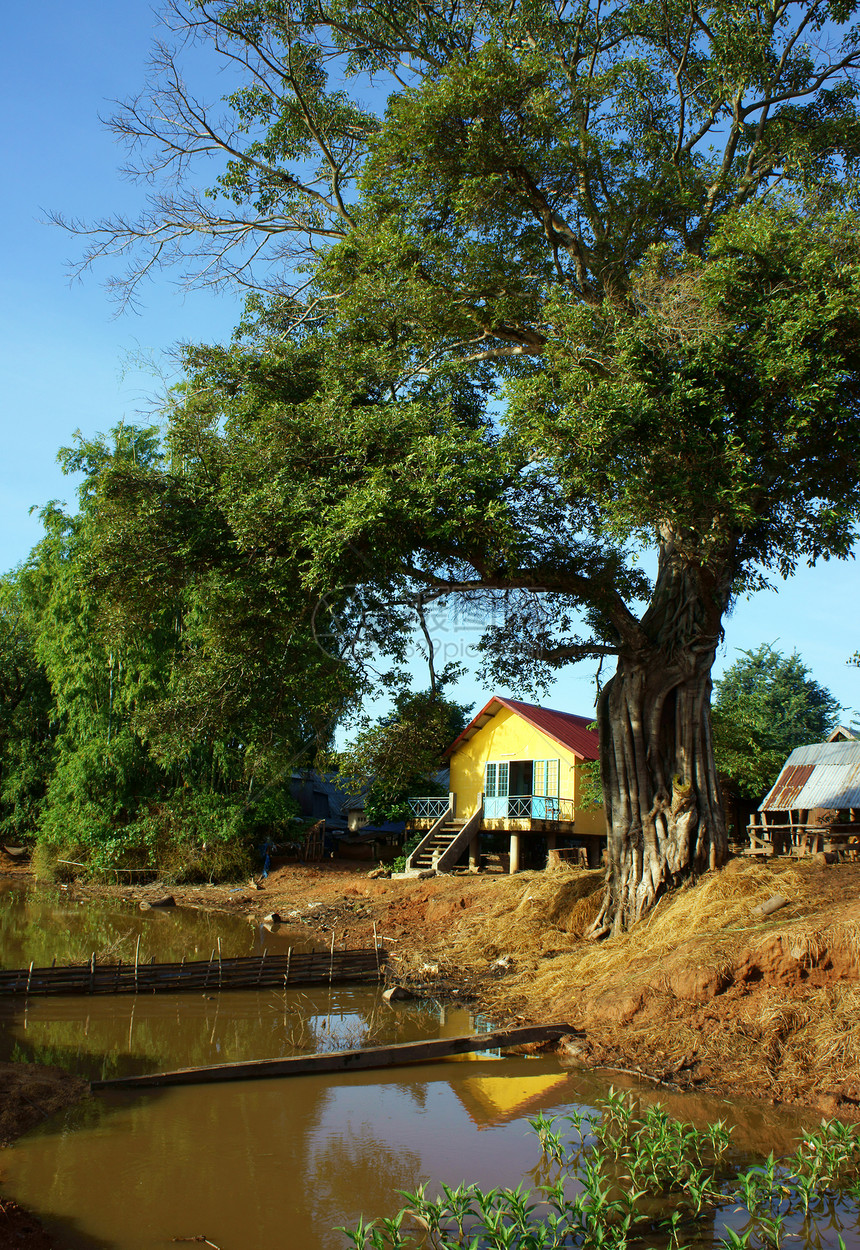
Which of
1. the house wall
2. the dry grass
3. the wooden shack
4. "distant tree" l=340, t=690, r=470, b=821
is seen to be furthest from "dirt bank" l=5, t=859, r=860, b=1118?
the house wall

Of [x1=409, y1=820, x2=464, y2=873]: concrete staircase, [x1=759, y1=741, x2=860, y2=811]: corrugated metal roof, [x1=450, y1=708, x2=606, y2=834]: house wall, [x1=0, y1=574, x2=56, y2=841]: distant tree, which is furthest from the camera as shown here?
[x1=0, y1=574, x2=56, y2=841]: distant tree

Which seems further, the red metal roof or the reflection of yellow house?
the red metal roof

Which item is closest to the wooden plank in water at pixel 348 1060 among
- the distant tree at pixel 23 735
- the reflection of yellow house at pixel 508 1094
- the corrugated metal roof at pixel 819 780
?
the reflection of yellow house at pixel 508 1094

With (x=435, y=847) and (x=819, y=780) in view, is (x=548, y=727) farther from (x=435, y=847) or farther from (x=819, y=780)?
(x=819, y=780)

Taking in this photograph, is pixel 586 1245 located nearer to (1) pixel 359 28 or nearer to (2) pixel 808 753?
(1) pixel 359 28

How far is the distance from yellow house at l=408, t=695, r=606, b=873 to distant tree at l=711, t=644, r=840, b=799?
4.28 metres

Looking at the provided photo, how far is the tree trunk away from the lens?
12.1 m

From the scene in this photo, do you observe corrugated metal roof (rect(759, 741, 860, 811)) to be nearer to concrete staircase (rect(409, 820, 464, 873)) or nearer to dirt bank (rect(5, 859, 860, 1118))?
concrete staircase (rect(409, 820, 464, 873))

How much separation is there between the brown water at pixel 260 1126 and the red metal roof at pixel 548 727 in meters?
14.5

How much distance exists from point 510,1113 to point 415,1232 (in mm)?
2252

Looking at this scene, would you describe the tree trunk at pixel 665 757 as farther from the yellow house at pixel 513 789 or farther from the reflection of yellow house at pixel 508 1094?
the yellow house at pixel 513 789

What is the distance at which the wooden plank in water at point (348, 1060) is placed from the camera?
24.3 feet

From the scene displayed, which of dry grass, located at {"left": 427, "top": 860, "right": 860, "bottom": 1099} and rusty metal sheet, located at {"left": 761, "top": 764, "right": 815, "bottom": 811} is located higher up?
rusty metal sheet, located at {"left": 761, "top": 764, "right": 815, "bottom": 811}

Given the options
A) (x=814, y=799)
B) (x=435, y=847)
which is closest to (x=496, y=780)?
(x=435, y=847)
